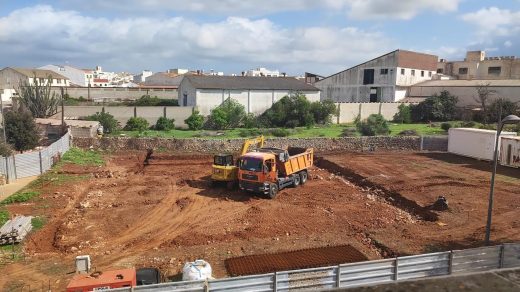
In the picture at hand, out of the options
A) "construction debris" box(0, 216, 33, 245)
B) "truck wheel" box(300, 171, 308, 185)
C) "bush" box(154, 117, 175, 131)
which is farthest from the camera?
"bush" box(154, 117, 175, 131)

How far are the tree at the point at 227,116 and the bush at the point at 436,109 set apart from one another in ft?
71.8

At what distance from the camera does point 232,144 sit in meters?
33.5

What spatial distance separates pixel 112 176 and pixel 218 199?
318 inches

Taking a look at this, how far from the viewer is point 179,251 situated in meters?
14.8

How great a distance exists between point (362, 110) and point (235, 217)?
122ft

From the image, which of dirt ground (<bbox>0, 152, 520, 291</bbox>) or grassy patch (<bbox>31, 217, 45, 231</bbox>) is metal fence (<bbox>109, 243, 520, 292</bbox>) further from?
grassy patch (<bbox>31, 217, 45, 231</bbox>)

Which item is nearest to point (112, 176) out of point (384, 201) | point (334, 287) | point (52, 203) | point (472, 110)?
point (52, 203)

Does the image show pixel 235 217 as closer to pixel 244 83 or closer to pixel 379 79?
pixel 244 83

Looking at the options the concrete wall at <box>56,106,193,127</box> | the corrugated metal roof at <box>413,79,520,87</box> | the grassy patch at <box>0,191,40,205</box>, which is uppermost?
the corrugated metal roof at <box>413,79,520,87</box>

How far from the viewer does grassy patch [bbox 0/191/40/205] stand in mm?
19208

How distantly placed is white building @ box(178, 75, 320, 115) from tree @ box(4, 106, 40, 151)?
18.8 metres

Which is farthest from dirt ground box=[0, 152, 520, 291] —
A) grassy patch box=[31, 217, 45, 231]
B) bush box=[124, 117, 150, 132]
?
bush box=[124, 117, 150, 132]

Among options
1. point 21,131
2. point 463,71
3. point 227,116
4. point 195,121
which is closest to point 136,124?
point 195,121

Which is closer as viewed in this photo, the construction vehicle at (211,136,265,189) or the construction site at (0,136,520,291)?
the construction site at (0,136,520,291)
